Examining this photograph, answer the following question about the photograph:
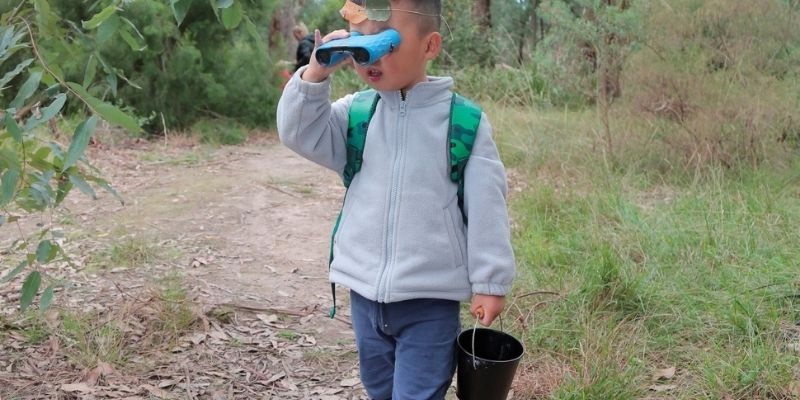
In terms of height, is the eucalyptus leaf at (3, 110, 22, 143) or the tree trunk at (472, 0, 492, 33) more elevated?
the eucalyptus leaf at (3, 110, 22, 143)

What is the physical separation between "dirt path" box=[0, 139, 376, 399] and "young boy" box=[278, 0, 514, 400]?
3.28 feet

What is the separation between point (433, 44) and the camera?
6.11 feet

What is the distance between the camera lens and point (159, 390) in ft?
8.78

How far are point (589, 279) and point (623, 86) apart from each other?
3.15 metres

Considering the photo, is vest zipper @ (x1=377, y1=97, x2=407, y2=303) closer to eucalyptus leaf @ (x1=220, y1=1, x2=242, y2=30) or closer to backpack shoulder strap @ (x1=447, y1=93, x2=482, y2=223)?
backpack shoulder strap @ (x1=447, y1=93, x2=482, y2=223)

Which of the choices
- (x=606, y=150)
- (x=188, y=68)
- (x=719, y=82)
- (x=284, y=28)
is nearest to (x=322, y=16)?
(x=284, y=28)

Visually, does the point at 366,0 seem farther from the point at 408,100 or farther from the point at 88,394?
the point at 88,394

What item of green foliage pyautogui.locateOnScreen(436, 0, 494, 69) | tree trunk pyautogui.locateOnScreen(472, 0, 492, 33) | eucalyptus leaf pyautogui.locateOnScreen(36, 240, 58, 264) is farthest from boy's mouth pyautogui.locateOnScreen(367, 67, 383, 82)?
tree trunk pyautogui.locateOnScreen(472, 0, 492, 33)

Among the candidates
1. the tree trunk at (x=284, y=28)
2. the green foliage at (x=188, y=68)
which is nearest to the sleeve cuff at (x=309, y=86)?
the green foliage at (x=188, y=68)

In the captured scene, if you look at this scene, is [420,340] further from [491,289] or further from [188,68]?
[188,68]

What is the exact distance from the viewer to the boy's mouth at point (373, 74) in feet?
5.95

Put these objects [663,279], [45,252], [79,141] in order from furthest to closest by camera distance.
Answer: [663,279]
[45,252]
[79,141]

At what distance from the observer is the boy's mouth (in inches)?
71.4

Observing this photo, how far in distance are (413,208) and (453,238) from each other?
128 millimetres
